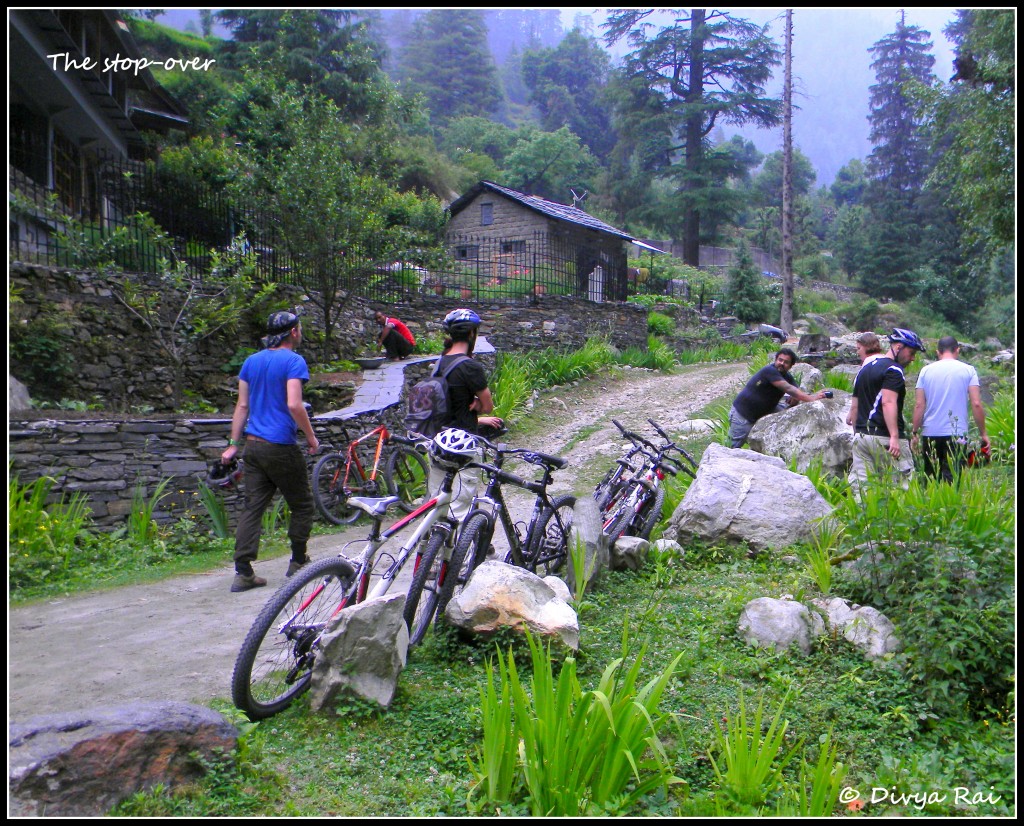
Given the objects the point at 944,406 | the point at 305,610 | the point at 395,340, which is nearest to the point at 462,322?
the point at 305,610

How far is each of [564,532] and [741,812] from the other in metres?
2.71

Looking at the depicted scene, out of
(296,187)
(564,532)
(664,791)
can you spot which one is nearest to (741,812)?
(664,791)

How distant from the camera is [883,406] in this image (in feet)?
21.2

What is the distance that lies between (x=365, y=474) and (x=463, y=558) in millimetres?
4648

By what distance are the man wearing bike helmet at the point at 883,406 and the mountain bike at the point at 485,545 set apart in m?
2.78

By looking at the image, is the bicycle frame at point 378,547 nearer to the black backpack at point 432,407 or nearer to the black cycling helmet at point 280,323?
the black backpack at point 432,407

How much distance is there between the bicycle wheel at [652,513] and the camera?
6457mm

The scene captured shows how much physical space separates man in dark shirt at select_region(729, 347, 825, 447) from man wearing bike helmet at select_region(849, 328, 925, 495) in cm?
167

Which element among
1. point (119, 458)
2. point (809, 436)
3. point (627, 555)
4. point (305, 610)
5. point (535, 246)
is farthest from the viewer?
point (535, 246)

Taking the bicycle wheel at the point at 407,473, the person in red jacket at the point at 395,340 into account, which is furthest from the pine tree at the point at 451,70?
the bicycle wheel at the point at 407,473

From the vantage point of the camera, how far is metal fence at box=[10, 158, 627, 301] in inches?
452

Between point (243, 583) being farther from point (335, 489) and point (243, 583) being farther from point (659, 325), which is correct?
point (659, 325)

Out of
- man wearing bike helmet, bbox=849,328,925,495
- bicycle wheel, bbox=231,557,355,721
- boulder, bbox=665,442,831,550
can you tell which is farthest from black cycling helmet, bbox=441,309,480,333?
man wearing bike helmet, bbox=849,328,925,495

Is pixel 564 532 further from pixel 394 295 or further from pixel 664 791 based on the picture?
pixel 394 295
